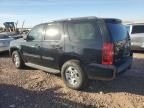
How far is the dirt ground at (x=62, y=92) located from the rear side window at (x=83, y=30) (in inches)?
57.7

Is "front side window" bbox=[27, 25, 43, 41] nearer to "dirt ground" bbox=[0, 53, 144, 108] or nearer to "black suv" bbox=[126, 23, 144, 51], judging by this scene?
"dirt ground" bbox=[0, 53, 144, 108]

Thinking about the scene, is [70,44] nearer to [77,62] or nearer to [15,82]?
[77,62]

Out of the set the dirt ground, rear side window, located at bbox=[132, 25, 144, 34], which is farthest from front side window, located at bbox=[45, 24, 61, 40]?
rear side window, located at bbox=[132, 25, 144, 34]

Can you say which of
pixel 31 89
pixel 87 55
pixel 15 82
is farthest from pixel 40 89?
pixel 87 55

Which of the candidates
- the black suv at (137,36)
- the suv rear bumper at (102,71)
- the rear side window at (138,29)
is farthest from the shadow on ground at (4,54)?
the suv rear bumper at (102,71)

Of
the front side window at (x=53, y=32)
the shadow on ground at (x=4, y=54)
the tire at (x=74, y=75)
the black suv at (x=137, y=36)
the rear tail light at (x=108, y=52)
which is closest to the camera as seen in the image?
the rear tail light at (x=108, y=52)

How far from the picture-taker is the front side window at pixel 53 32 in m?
7.90

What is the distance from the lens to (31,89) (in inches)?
297

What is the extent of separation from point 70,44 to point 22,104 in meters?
2.16

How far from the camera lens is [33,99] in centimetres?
659

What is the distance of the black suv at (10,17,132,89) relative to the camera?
22.0 ft

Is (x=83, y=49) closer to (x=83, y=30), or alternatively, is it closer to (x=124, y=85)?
(x=83, y=30)

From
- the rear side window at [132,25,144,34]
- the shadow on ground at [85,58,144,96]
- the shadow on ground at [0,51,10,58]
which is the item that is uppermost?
the rear side window at [132,25,144,34]

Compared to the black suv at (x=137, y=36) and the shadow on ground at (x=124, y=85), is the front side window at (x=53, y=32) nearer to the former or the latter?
the shadow on ground at (x=124, y=85)
